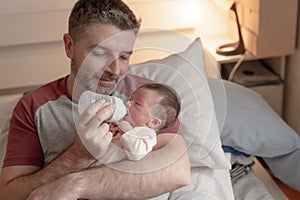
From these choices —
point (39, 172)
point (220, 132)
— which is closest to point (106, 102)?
point (39, 172)

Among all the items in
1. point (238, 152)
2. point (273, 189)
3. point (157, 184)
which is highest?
point (157, 184)

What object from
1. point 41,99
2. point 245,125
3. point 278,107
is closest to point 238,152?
point 245,125

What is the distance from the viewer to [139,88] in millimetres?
1224

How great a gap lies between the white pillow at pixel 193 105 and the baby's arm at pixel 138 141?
0.13 m

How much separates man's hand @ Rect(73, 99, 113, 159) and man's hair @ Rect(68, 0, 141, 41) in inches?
10.3

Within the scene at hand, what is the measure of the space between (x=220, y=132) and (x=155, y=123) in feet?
1.74

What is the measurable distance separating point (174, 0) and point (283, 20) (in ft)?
1.44

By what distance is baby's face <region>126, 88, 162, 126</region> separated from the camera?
1.14m

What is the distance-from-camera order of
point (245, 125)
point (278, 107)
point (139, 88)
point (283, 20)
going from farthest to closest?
point (278, 107)
point (283, 20)
point (245, 125)
point (139, 88)

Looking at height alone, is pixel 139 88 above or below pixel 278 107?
above

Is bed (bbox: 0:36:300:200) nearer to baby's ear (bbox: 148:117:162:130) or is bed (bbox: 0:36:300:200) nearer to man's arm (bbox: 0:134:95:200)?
baby's ear (bbox: 148:117:162:130)

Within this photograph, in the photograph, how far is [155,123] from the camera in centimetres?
117

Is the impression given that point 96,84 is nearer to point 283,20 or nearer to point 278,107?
point 283,20

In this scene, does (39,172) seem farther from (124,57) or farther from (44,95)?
(124,57)
